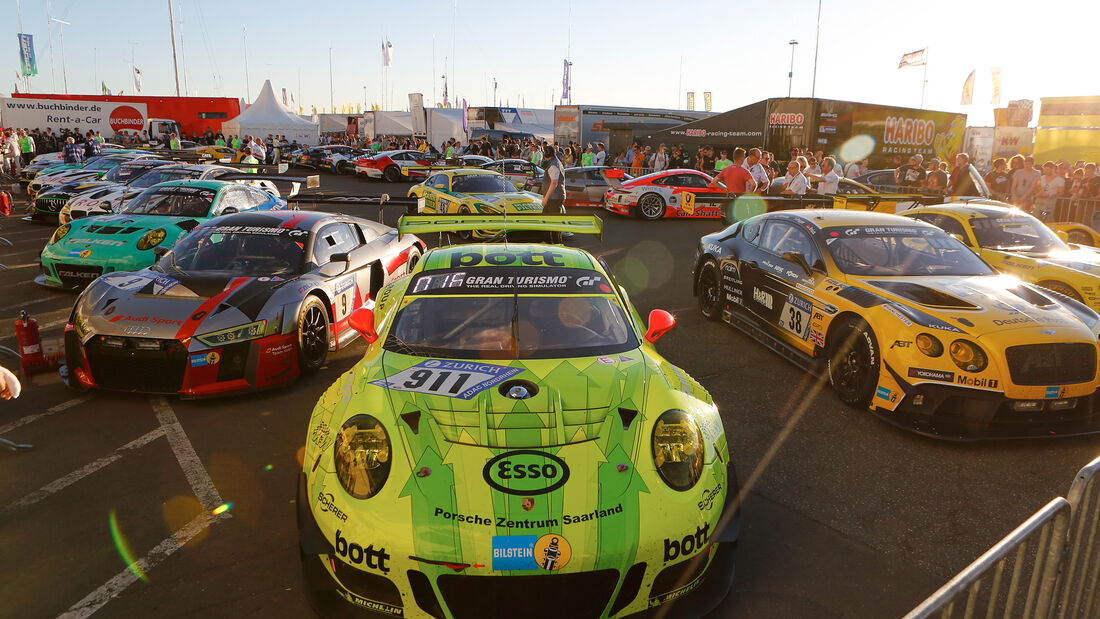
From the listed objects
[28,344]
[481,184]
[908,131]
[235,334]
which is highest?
[908,131]

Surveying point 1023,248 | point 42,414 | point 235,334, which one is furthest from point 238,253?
point 1023,248

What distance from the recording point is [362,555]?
259cm

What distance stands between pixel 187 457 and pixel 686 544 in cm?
334

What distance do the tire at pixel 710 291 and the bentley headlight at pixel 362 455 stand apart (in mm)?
5505

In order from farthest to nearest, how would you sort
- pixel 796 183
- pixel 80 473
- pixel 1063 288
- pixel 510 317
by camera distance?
pixel 796 183
pixel 1063 288
pixel 80 473
pixel 510 317

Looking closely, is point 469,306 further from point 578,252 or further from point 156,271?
point 156,271

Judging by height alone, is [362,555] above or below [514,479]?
below

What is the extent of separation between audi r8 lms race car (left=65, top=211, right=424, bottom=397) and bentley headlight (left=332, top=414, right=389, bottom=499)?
2.61 meters

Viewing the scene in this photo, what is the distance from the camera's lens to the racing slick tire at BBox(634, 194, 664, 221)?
54.6 ft

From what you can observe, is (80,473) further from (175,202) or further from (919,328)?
(175,202)

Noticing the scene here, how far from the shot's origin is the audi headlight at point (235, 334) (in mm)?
5051

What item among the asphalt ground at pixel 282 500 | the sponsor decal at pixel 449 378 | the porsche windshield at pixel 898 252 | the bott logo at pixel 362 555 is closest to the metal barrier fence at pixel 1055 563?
the asphalt ground at pixel 282 500

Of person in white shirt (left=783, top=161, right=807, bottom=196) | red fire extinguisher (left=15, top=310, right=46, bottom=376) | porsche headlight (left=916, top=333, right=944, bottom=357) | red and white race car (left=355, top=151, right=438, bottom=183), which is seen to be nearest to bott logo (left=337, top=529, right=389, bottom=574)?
porsche headlight (left=916, top=333, right=944, bottom=357)

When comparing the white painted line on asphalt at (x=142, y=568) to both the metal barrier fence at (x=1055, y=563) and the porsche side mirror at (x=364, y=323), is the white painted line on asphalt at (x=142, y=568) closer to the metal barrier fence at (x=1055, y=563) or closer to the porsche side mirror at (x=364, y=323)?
the porsche side mirror at (x=364, y=323)
